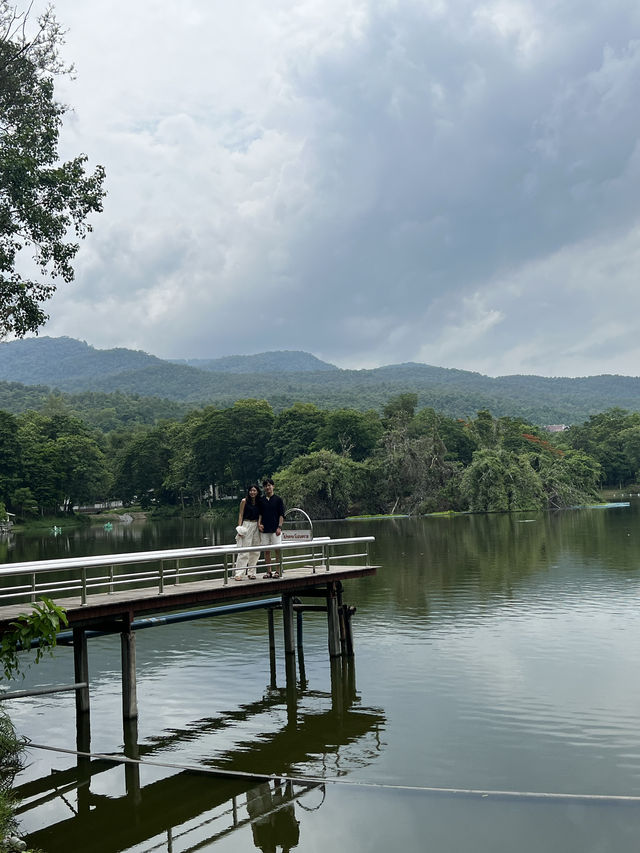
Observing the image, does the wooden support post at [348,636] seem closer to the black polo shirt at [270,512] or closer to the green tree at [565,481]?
the black polo shirt at [270,512]

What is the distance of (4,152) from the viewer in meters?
20.6

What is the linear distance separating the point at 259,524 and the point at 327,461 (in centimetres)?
6939

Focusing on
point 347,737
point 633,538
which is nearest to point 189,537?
point 633,538

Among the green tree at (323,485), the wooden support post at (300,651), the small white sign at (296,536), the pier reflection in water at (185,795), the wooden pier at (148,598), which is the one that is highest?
the green tree at (323,485)

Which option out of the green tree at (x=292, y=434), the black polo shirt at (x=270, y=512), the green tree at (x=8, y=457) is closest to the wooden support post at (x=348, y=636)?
the black polo shirt at (x=270, y=512)

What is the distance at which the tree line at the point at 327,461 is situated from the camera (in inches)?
3329

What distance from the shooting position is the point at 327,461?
8794 cm

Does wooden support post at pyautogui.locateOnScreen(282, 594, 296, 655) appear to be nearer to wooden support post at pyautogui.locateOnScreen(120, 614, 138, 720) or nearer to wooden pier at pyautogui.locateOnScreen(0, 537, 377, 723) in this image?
wooden pier at pyautogui.locateOnScreen(0, 537, 377, 723)

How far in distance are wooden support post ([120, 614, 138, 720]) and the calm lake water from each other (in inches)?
19.1

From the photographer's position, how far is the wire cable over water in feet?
36.9

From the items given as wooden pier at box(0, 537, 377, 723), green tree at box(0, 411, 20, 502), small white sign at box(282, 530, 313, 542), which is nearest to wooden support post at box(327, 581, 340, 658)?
wooden pier at box(0, 537, 377, 723)

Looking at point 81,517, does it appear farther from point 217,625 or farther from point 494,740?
point 494,740

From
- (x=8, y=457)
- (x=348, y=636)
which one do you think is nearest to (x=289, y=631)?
(x=348, y=636)

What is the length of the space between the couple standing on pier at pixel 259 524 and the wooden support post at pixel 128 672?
13.0 feet
